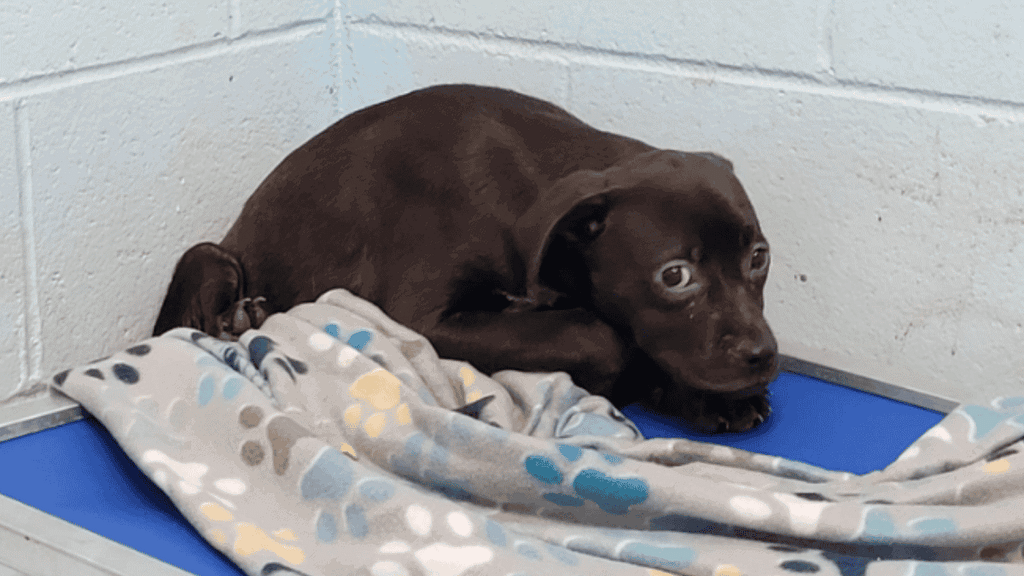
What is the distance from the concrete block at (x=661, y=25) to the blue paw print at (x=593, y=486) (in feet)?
2.58

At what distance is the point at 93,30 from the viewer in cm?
158

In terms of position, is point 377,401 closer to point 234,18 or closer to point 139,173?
point 139,173

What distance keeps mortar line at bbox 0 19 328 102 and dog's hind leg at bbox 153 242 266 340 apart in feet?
0.92

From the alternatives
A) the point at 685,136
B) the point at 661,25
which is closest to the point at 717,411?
the point at 685,136

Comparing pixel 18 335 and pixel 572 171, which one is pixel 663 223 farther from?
pixel 18 335

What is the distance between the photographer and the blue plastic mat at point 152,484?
110 centimetres

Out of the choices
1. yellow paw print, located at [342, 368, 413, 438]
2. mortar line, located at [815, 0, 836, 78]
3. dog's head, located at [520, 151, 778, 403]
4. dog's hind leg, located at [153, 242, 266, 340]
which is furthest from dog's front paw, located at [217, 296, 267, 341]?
mortar line, located at [815, 0, 836, 78]

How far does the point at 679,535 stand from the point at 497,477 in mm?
184

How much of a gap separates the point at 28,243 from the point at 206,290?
25 centimetres

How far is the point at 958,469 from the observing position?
45.6 inches

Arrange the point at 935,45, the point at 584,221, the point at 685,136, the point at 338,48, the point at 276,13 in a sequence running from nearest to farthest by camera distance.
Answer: the point at 584,221 → the point at 935,45 → the point at 685,136 → the point at 276,13 → the point at 338,48

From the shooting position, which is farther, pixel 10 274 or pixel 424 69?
pixel 424 69

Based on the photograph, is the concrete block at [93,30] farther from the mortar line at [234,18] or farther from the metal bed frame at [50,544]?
the metal bed frame at [50,544]

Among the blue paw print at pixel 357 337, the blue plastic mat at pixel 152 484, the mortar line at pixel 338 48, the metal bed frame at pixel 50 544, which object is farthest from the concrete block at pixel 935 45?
the metal bed frame at pixel 50 544
